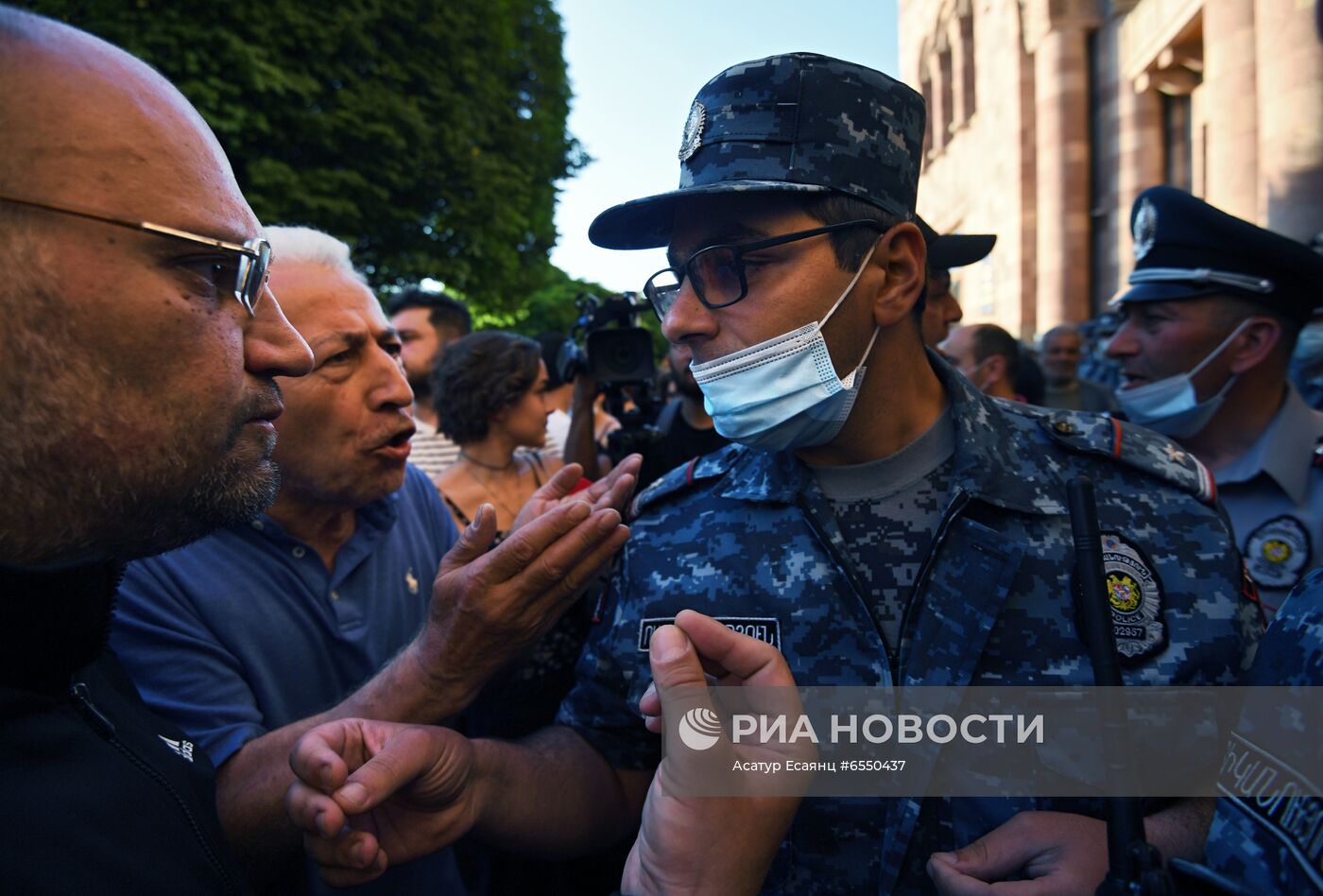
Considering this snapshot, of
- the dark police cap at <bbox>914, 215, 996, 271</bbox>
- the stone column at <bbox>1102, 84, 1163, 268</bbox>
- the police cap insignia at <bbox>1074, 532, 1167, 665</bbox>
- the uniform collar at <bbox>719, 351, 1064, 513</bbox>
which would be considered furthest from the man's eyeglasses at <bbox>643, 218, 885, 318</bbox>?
the stone column at <bbox>1102, 84, 1163, 268</bbox>

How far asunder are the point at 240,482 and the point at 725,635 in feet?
2.86

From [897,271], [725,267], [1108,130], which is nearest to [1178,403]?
[897,271]

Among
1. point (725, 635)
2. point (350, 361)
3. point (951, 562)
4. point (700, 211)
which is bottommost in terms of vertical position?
point (951, 562)

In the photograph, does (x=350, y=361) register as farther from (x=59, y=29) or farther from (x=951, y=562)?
(x=951, y=562)

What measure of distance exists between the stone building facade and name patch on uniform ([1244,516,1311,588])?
190 inches

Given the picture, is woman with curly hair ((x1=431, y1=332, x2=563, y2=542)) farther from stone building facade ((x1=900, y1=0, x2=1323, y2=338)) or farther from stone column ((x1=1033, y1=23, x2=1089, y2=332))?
stone column ((x1=1033, y1=23, x2=1089, y2=332))

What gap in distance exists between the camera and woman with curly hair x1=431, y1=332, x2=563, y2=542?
398cm

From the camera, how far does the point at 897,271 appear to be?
6.70 ft

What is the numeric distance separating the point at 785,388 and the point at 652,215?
0.56 m

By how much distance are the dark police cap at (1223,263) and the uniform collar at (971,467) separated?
1.55 metres

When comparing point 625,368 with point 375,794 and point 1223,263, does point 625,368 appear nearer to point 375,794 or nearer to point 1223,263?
point 1223,263

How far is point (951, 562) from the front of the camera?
5.94 ft

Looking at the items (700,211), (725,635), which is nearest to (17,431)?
(725,635)

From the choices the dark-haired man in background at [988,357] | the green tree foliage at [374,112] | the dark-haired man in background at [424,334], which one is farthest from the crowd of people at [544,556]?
the green tree foliage at [374,112]
